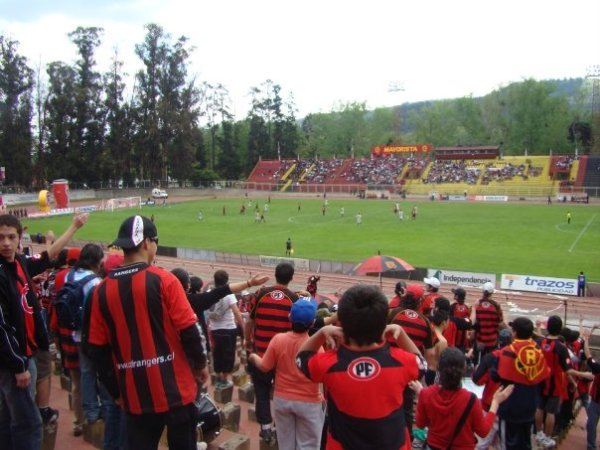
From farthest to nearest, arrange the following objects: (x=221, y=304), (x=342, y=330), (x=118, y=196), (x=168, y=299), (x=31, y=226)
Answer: (x=118, y=196) → (x=31, y=226) → (x=221, y=304) → (x=168, y=299) → (x=342, y=330)

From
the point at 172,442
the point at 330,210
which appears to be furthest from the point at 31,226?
the point at 172,442

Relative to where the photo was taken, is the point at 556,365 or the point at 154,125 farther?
the point at 154,125

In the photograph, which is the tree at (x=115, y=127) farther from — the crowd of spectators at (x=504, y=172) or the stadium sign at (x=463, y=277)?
the stadium sign at (x=463, y=277)

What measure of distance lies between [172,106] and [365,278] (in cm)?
6316

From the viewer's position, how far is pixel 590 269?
24859mm

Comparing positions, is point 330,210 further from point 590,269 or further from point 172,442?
point 172,442

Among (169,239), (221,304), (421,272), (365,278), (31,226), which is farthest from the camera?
(31,226)

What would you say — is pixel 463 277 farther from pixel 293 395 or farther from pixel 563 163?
pixel 563 163

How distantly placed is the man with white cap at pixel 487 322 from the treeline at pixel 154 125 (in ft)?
235

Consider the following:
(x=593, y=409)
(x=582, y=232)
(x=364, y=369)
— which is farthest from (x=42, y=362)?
(x=582, y=232)

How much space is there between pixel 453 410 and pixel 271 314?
2.12 metres

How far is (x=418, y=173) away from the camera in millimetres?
75812

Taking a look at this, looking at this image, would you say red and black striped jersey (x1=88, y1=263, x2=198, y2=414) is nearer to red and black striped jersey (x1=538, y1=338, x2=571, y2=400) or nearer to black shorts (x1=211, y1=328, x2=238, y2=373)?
black shorts (x1=211, y1=328, x2=238, y2=373)

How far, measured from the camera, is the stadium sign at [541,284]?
784 inches
